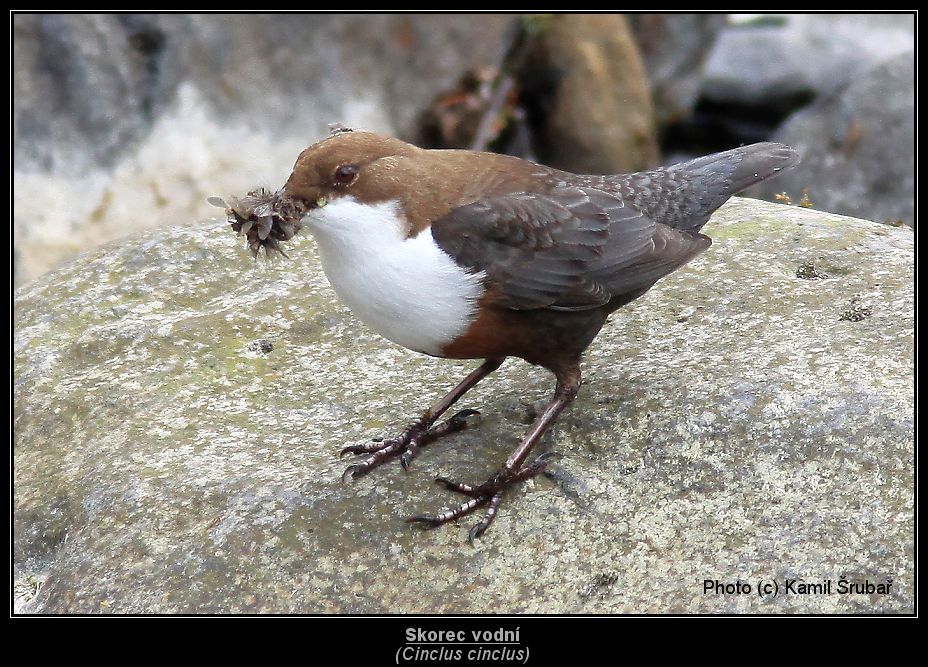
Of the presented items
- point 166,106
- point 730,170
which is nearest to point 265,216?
point 730,170

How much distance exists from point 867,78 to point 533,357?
4.38m

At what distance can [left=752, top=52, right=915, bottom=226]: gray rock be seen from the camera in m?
5.71

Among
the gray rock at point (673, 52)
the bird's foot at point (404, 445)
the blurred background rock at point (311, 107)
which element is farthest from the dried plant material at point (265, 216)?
the gray rock at point (673, 52)

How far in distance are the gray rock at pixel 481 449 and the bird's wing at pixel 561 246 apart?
0.37 meters

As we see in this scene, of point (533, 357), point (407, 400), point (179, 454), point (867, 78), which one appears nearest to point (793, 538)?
point (533, 357)

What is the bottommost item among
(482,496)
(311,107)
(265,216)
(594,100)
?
(594,100)

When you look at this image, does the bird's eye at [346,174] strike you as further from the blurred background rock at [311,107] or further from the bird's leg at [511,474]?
the blurred background rock at [311,107]

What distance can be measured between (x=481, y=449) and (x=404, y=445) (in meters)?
0.24

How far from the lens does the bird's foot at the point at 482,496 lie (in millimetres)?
2729

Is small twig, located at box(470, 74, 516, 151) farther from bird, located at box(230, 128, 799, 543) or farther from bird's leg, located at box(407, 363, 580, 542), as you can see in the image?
bird's leg, located at box(407, 363, 580, 542)

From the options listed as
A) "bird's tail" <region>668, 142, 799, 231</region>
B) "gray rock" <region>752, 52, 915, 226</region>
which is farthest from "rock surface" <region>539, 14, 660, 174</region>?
"bird's tail" <region>668, 142, 799, 231</region>

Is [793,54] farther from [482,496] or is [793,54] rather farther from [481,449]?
[482,496]

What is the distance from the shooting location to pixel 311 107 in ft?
20.7

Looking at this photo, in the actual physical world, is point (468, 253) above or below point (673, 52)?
above
